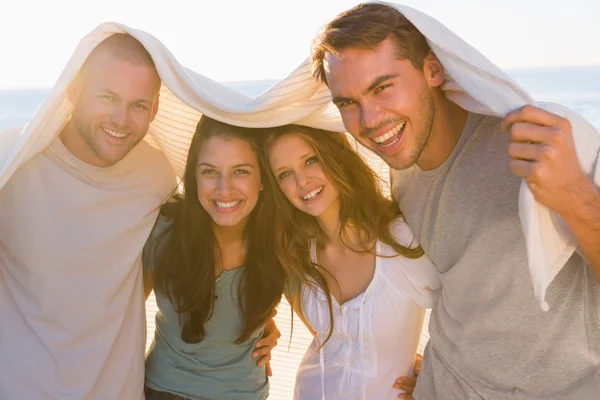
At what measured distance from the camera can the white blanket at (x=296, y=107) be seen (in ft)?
6.94

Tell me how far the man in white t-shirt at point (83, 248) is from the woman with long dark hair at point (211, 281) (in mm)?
198

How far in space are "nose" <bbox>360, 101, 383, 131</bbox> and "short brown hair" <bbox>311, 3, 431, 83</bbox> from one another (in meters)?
0.22

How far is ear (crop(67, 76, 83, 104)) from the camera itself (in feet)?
9.59

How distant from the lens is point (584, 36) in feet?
75.2

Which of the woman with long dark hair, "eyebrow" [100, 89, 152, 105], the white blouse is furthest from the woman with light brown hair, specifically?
"eyebrow" [100, 89, 152, 105]

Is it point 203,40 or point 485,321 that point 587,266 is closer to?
point 485,321

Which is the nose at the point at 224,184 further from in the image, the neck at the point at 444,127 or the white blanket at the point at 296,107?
the neck at the point at 444,127

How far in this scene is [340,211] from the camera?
10.9ft

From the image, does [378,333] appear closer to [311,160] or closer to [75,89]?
[311,160]

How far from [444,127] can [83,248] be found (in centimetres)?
167

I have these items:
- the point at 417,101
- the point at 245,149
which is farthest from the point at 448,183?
the point at 245,149

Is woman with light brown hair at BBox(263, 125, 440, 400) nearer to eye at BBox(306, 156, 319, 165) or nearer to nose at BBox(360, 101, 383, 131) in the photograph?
eye at BBox(306, 156, 319, 165)

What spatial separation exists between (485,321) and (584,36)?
2326 centimetres

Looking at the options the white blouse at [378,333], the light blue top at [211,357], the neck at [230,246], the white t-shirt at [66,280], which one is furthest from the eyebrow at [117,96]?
the white blouse at [378,333]
